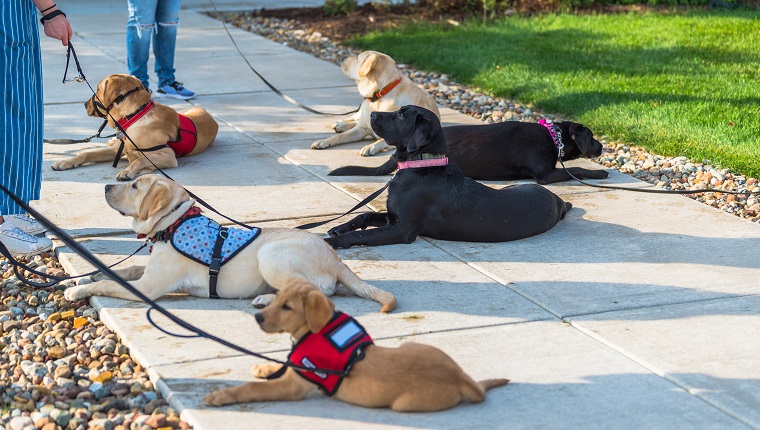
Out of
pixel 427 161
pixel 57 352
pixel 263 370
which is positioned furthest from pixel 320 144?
pixel 263 370

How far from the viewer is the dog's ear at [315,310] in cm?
367

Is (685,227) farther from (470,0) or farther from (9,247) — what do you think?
(470,0)

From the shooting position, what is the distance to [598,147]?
7434mm

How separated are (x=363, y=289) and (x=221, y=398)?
1.32 meters

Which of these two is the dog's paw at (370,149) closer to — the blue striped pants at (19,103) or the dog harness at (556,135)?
the dog harness at (556,135)

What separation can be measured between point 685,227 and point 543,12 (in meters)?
9.29

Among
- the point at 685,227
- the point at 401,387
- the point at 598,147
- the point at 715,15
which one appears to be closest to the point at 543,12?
the point at 715,15

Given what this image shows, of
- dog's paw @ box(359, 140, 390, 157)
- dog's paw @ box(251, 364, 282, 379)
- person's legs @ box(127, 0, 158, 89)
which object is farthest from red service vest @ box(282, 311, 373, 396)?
person's legs @ box(127, 0, 158, 89)

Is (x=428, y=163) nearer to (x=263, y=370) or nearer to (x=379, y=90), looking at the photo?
(x=379, y=90)

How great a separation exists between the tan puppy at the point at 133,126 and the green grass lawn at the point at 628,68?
13.0 ft

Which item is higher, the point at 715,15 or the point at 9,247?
the point at 715,15

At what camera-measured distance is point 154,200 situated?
482cm

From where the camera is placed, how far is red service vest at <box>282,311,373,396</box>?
12.2ft

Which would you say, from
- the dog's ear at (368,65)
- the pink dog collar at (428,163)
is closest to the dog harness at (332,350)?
the pink dog collar at (428,163)
